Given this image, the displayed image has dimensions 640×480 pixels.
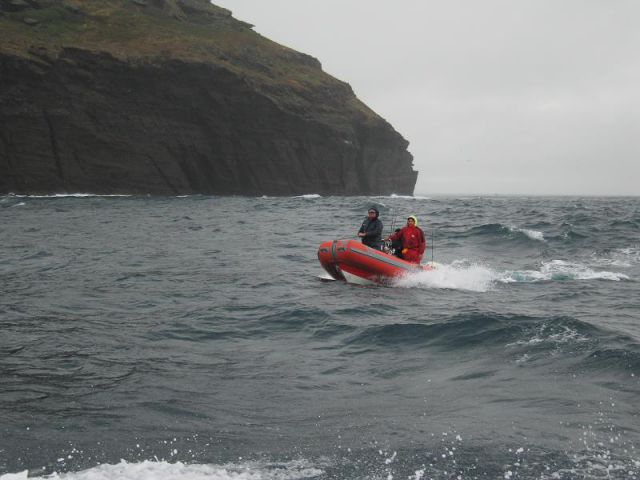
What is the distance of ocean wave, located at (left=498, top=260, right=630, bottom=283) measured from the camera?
16.1 meters

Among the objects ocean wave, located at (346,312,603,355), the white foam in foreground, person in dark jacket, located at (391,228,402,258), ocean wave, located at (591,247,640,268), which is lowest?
the white foam in foreground

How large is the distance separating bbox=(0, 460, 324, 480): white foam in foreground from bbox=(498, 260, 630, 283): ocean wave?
38.1 ft

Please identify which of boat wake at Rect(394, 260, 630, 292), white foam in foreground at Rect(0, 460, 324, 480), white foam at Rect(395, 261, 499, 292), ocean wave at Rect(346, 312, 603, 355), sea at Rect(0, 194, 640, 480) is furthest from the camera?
boat wake at Rect(394, 260, 630, 292)

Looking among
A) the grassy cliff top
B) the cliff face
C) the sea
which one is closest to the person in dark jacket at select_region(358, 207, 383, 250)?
the sea

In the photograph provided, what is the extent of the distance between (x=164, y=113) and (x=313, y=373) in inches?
2615

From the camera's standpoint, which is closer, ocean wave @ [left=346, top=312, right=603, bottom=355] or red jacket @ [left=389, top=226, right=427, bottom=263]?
ocean wave @ [left=346, top=312, right=603, bottom=355]

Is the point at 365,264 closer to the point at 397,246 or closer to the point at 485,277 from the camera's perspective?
the point at 397,246

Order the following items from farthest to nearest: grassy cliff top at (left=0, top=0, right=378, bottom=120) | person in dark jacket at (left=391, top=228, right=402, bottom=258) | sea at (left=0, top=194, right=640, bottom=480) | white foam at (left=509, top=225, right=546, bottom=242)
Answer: grassy cliff top at (left=0, top=0, right=378, bottom=120) → white foam at (left=509, top=225, right=546, bottom=242) → person in dark jacket at (left=391, top=228, right=402, bottom=258) → sea at (left=0, top=194, right=640, bottom=480)

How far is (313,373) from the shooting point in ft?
27.0

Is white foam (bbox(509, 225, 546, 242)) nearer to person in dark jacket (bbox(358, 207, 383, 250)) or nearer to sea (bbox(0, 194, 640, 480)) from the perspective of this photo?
sea (bbox(0, 194, 640, 480))

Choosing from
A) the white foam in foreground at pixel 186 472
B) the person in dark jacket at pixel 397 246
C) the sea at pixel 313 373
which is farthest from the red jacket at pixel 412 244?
the white foam in foreground at pixel 186 472

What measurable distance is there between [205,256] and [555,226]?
17652mm

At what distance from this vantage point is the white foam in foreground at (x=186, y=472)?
Answer: 16.9 feet

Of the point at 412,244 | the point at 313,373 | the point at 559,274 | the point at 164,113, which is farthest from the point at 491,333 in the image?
the point at 164,113
